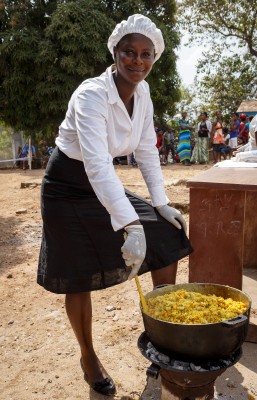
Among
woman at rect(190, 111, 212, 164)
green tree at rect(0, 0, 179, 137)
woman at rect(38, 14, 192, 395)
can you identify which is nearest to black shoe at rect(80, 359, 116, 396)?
woman at rect(38, 14, 192, 395)

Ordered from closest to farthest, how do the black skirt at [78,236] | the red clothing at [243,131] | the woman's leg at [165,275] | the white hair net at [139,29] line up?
the white hair net at [139,29] < the black skirt at [78,236] < the woman's leg at [165,275] < the red clothing at [243,131]

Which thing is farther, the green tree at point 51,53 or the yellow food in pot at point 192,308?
the green tree at point 51,53

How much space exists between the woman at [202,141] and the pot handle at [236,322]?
11275 mm

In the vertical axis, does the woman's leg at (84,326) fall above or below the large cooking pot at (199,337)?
below

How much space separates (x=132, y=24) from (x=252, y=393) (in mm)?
1913

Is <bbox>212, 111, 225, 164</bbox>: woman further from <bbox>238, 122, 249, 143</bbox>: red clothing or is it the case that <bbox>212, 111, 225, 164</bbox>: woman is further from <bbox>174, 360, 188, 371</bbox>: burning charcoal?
<bbox>174, 360, 188, 371</bbox>: burning charcoal

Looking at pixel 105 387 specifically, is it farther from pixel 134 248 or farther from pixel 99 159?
pixel 99 159

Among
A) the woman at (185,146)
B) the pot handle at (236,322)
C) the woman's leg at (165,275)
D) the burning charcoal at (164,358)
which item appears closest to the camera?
the pot handle at (236,322)

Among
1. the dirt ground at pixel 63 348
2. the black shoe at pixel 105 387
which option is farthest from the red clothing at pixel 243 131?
the black shoe at pixel 105 387

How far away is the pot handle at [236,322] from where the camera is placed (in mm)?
1455

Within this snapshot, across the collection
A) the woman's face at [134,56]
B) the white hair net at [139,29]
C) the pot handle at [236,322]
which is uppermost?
the white hair net at [139,29]

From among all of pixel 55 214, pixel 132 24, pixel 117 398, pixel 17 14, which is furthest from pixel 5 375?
pixel 17 14

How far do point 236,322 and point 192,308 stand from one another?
23cm

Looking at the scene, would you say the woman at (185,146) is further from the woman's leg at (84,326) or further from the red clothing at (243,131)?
the woman's leg at (84,326)
